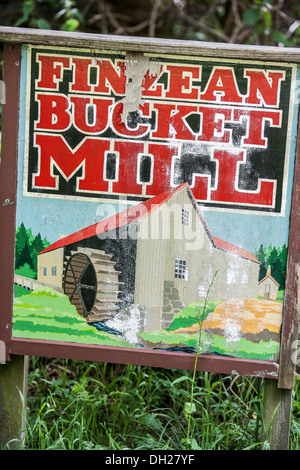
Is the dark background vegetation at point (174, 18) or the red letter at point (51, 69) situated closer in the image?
the red letter at point (51, 69)

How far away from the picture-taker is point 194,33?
3967mm

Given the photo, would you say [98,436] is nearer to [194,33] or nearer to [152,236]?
[152,236]

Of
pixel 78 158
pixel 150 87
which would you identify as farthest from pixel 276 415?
pixel 150 87

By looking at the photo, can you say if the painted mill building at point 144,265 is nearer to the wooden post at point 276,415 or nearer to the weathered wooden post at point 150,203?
the weathered wooden post at point 150,203

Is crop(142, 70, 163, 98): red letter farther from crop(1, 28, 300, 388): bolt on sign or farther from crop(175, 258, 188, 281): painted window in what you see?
crop(175, 258, 188, 281): painted window

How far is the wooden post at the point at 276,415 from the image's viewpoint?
2.03 m

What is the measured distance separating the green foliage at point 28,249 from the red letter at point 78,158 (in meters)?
0.28

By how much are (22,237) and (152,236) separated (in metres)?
0.57

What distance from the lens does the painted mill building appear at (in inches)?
77.7

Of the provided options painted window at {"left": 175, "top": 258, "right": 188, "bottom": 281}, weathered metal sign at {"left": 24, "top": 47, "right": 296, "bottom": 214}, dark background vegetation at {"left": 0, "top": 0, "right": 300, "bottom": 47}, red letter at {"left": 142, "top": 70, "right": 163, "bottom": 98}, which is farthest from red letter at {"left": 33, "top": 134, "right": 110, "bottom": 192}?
dark background vegetation at {"left": 0, "top": 0, "right": 300, "bottom": 47}

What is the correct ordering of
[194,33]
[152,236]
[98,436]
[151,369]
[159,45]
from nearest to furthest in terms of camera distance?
[159,45] < [152,236] < [98,436] < [151,369] < [194,33]

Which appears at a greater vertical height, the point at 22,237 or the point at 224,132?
the point at 224,132

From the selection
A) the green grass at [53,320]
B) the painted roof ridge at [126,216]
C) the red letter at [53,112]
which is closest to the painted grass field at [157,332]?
the green grass at [53,320]
